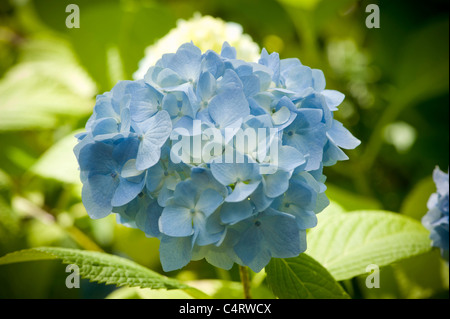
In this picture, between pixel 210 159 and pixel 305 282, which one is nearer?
pixel 210 159

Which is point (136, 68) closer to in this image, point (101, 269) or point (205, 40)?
point (205, 40)

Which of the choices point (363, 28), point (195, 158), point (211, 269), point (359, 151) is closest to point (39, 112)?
point (211, 269)

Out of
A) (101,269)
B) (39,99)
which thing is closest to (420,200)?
(101,269)

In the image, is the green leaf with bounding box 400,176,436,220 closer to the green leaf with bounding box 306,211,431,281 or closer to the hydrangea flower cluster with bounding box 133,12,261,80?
the green leaf with bounding box 306,211,431,281

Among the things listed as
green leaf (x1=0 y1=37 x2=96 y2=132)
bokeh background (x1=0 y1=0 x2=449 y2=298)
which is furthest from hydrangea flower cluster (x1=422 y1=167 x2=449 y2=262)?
green leaf (x1=0 y1=37 x2=96 y2=132)
